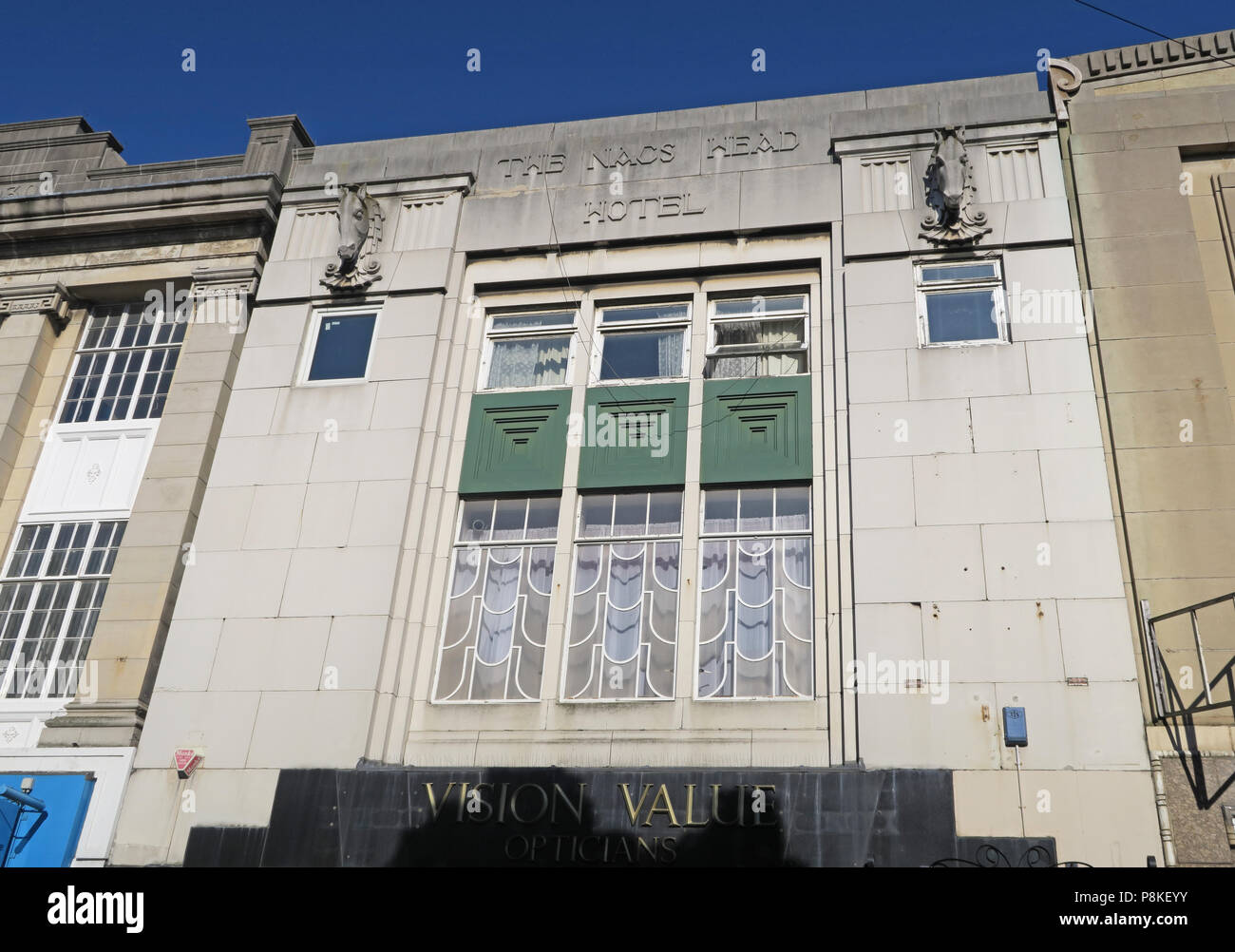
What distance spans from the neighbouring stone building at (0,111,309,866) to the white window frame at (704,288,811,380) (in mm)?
7491

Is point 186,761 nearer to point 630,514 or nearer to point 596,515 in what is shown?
point 596,515

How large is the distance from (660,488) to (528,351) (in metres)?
3.31

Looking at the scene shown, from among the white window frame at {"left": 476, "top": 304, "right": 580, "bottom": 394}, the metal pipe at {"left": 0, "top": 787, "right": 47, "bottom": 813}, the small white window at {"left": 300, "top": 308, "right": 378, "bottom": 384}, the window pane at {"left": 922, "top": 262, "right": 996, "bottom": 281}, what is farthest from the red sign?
the window pane at {"left": 922, "top": 262, "right": 996, "bottom": 281}

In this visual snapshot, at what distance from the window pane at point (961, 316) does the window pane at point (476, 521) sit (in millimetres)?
6611

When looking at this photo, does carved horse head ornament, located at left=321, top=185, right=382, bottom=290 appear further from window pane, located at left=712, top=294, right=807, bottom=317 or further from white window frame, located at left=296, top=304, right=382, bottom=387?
window pane, located at left=712, top=294, right=807, bottom=317

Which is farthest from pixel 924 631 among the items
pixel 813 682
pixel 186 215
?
pixel 186 215

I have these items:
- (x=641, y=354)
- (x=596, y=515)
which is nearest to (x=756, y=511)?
(x=596, y=515)

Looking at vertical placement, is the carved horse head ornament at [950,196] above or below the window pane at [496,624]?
above

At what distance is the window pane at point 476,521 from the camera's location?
52.7ft

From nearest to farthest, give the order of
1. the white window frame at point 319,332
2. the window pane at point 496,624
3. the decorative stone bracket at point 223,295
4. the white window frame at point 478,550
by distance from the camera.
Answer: the white window frame at point 478,550
the window pane at point 496,624
the white window frame at point 319,332
the decorative stone bracket at point 223,295

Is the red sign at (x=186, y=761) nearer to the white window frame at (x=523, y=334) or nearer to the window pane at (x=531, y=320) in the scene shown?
the white window frame at (x=523, y=334)

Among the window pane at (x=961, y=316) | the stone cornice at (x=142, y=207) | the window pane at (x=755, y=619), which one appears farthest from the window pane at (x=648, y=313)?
the stone cornice at (x=142, y=207)

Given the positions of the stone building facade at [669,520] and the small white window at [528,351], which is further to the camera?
the small white window at [528,351]

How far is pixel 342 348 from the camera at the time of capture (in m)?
17.8
